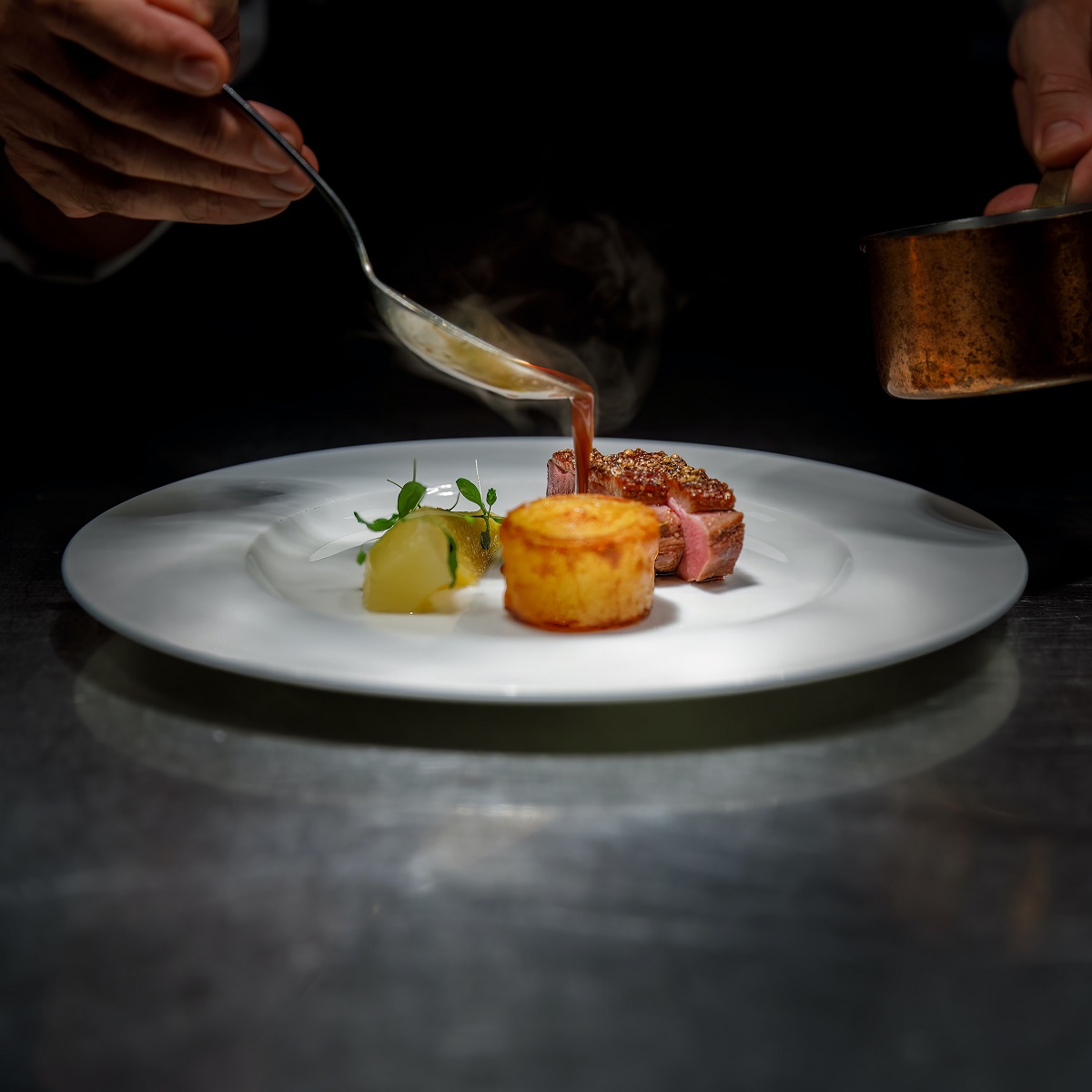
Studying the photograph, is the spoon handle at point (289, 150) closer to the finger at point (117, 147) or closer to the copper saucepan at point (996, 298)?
the finger at point (117, 147)

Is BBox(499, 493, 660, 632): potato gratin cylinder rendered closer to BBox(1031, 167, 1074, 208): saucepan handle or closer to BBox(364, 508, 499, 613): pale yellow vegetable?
BBox(364, 508, 499, 613): pale yellow vegetable

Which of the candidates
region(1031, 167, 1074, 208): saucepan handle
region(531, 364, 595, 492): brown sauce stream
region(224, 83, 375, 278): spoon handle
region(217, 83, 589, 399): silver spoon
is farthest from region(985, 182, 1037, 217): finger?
region(224, 83, 375, 278): spoon handle

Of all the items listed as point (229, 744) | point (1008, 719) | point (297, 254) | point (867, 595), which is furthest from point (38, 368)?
point (1008, 719)

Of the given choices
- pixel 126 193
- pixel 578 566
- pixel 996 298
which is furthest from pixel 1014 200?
pixel 126 193

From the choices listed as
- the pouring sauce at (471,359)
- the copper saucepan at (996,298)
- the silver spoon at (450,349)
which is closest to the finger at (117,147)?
the silver spoon at (450,349)

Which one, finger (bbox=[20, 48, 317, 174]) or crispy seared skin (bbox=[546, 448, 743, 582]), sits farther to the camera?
crispy seared skin (bbox=[546, 448, 743, 582])
